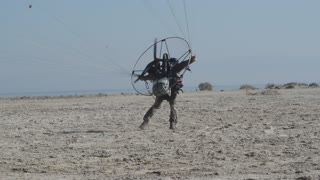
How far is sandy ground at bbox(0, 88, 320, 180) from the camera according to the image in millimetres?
11680

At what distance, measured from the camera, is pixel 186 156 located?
13.5m

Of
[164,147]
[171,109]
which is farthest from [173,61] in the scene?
[164,147]

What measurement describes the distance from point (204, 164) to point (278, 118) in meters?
10.6

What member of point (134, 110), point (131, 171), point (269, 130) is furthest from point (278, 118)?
point (131, 171)

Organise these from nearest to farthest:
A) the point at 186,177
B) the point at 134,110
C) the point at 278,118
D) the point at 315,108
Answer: the point at 186,177 < the point at 278,118 < the point at 315,108 < the point at 134,110

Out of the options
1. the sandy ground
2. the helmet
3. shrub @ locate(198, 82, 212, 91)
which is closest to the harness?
the helmet

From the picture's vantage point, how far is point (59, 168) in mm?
12391

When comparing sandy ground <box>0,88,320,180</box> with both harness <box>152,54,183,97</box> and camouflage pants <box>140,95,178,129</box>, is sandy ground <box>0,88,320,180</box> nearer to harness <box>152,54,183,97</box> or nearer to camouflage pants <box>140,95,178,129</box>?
camouflage pants <box>140,95,178,129</box>

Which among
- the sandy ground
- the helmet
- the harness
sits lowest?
the sandy ground

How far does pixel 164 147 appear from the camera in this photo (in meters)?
15.0

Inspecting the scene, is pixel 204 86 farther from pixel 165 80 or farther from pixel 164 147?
pixel 164 147

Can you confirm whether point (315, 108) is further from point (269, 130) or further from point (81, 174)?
point (81, 174)

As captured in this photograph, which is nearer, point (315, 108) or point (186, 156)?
point (186, 156)

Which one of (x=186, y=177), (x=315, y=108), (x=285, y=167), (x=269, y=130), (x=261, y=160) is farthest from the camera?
(x=315, y=108)
